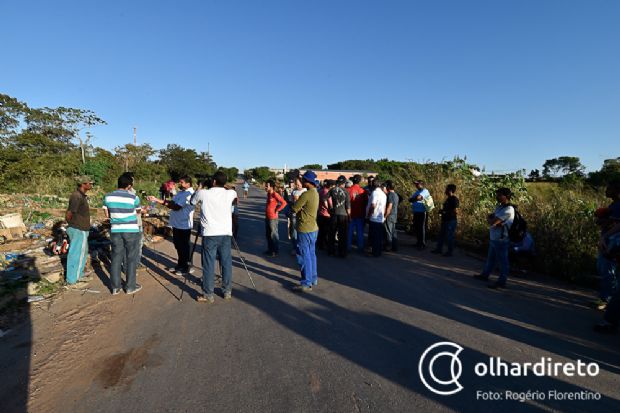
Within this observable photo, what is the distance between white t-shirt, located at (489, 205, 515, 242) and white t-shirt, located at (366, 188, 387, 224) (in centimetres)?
255

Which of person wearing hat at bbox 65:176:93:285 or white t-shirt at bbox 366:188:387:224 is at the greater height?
white t-shirt at bbox 366:188:387:224

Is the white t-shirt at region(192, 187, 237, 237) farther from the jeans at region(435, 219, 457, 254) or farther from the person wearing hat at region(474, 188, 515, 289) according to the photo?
the jeans at region(435, 219, 457, 254)

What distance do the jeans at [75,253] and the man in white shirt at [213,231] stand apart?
253 centimetres

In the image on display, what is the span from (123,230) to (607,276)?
745cm

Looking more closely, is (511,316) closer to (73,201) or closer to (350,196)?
(350,196)

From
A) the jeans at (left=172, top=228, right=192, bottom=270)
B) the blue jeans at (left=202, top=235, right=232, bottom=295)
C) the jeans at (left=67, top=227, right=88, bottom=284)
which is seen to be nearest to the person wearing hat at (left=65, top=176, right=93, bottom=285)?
the jeans at (left=67, top=227, right=88, bottom=284)

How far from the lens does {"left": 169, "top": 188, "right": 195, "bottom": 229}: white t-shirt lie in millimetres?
5783

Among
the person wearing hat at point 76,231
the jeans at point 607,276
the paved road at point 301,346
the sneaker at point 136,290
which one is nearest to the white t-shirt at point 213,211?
the paved road at point 301,346

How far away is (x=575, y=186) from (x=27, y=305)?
1255cm

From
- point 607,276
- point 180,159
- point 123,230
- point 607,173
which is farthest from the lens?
point 180,159

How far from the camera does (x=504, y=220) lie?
16.7 feet

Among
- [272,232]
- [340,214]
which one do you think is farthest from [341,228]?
[272,232]

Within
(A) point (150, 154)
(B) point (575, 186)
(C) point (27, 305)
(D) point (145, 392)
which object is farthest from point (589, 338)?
(A) point (150, 154)

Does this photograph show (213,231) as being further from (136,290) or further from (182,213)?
(136,290)
